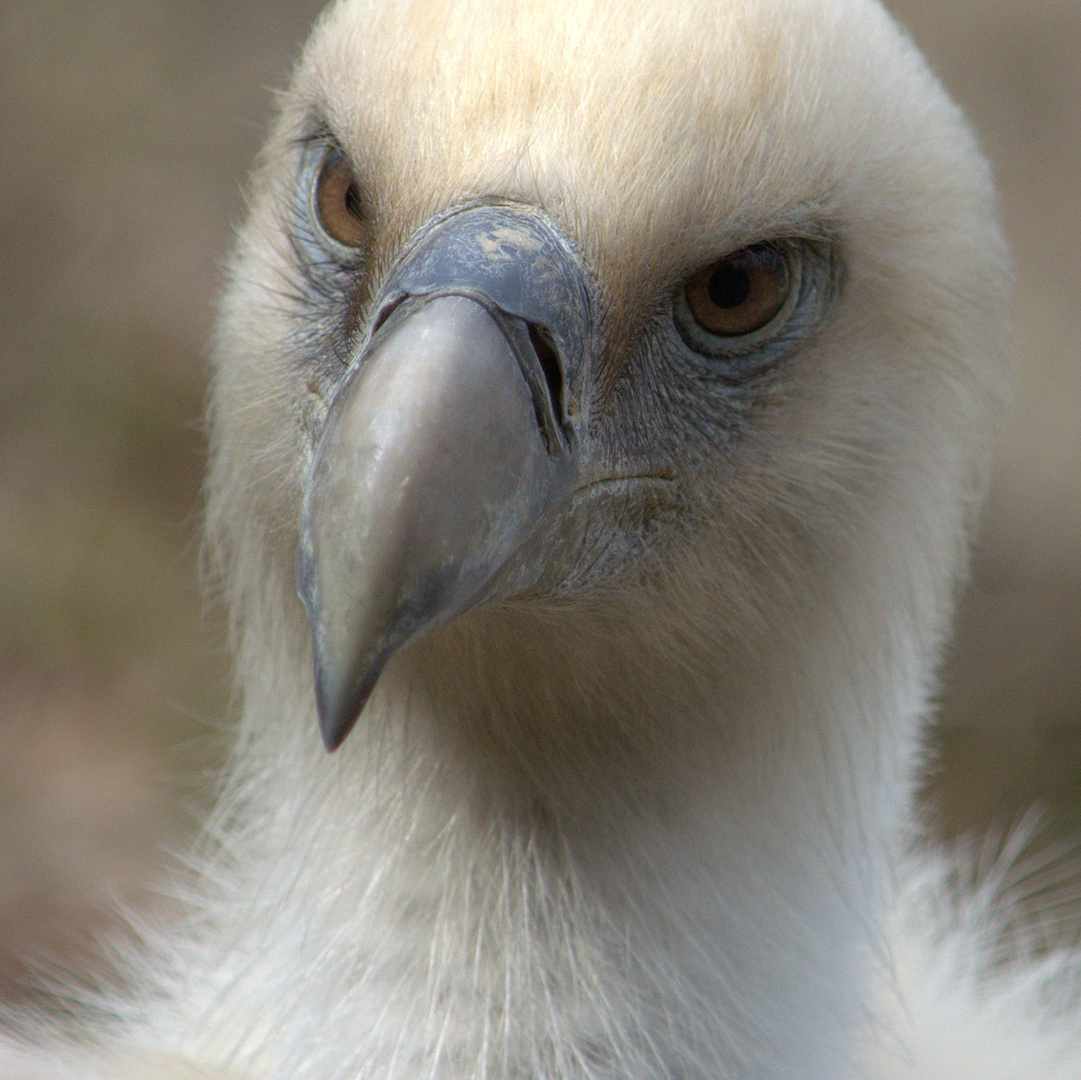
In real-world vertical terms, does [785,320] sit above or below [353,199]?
above

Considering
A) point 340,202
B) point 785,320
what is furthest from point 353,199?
point 785,320

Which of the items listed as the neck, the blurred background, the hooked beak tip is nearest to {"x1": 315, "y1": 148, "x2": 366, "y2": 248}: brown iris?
the neck

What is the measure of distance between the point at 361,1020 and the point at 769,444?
0.83 meters

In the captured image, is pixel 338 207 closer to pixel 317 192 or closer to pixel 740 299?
pixel 317 192

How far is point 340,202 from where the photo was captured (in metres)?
1.92

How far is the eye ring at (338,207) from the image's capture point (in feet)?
6.16

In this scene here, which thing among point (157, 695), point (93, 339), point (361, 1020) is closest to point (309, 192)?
point (361, 1020)

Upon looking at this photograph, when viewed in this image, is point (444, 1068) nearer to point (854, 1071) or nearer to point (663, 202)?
point (854, 1071)

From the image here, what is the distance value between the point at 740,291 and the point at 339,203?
0.49 m

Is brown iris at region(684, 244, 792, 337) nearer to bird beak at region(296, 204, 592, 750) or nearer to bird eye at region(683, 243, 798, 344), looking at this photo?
bird eye at region(683, 243, 798, 344)

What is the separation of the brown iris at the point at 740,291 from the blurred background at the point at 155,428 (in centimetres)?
290

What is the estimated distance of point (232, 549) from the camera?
2.23 metres

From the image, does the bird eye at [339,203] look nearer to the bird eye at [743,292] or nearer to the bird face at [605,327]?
the bird face at [605,327]

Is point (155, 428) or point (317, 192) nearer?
point (317, 192)
